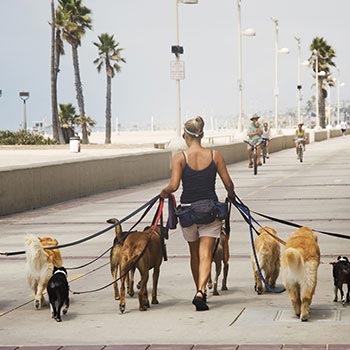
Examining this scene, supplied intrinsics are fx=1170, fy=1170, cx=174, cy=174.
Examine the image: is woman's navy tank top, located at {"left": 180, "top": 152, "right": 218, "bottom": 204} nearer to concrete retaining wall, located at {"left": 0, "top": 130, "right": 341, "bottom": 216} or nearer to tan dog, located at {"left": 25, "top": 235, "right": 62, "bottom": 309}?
tan dog, located at {"left": 25, "top": 235, "right": 62, "bottom": 309}

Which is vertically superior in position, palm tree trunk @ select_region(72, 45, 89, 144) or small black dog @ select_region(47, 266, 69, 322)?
palm tree trunk @ select_region(72, 45, 89, 144)

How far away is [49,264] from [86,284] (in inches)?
79.0

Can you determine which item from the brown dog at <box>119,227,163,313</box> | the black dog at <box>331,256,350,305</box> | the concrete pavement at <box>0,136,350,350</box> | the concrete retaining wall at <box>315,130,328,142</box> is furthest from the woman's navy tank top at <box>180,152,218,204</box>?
the concrete retaining wall at <box>315,130,328,142</box>

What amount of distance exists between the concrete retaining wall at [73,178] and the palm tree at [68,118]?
56.4m

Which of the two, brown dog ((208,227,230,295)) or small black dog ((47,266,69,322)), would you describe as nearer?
small black dog ((47,266,69,322))

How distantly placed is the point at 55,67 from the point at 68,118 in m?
5.92

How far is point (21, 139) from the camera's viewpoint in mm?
83688

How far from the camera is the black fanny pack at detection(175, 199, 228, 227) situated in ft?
36.0

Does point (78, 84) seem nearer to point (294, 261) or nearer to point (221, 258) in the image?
point (221, 258)

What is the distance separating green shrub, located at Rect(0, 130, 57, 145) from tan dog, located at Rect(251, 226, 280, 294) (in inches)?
2822

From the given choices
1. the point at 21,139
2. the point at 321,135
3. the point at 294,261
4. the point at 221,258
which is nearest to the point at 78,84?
the point at 21,139

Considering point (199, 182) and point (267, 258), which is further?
point (267, 258)

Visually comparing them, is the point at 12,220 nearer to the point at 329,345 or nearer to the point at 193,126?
the point at 193,126

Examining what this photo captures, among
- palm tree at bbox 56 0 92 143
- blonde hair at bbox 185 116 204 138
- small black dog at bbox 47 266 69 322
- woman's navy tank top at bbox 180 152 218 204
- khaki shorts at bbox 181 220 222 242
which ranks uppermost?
palm tree at bbox 56 0 92 143
